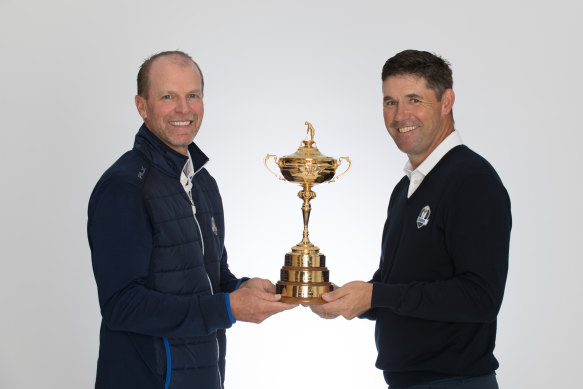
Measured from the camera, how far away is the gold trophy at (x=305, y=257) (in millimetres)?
3031

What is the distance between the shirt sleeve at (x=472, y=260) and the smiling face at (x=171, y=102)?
1.16 meters

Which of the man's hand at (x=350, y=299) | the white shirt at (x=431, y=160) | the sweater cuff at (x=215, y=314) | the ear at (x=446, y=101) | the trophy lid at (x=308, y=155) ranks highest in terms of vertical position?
the ear at (x=446, y=101)

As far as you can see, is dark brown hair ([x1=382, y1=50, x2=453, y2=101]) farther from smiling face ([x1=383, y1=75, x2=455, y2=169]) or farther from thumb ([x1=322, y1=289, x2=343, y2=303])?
thumb ([x1=322, y1=289, x2=343, y2=303])

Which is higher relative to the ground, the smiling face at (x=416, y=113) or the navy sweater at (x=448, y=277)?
the smiling face at (x=416, y=113)

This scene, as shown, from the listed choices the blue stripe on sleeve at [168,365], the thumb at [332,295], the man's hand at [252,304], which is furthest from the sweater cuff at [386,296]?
the blue stripe on sleeve at [168,365]

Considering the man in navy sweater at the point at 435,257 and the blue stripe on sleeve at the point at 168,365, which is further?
the blue stripe on sleeve at the point at 168,365

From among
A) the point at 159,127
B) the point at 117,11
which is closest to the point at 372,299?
the point at 159,127

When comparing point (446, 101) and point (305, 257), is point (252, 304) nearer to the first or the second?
point (305, 257)

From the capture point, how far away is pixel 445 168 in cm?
281

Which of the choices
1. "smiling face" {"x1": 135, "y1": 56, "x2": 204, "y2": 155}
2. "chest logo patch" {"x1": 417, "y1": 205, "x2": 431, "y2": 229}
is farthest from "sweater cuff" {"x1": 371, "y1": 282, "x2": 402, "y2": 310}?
"smiling face" {"x1": 135, "y1": 56, "x2": 204, "y2": 155}

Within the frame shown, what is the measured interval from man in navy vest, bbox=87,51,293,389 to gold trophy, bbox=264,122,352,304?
191mm

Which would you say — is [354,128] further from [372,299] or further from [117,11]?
[372,299]

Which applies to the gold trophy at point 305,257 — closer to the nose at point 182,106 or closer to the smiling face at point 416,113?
the smiling face at point 416,113

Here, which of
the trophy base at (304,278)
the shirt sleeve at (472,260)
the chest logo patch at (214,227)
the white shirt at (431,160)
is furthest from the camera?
the chest logo patch at (214,227)
